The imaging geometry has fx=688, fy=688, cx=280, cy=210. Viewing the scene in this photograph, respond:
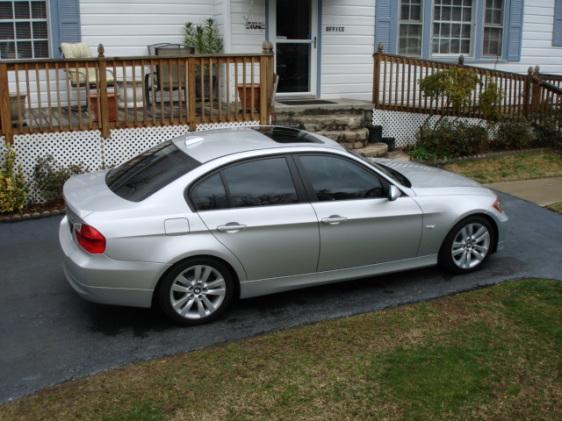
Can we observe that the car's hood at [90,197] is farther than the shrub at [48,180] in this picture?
No

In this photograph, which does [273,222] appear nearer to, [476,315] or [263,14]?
[476,315]

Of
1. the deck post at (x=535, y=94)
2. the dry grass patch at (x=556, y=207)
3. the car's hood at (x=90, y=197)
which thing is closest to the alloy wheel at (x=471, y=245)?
the dry grass patch at (x=556, y=207)

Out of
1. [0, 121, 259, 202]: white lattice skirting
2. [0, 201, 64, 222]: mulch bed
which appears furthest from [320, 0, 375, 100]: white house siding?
[0, 201, 64, 222]: mulch bed

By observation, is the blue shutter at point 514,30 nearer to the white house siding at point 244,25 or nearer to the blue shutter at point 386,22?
the blue shutter at point 386,22

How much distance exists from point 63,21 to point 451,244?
836 centimetres

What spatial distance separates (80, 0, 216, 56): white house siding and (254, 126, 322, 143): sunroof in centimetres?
653

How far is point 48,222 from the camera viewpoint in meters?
8.65

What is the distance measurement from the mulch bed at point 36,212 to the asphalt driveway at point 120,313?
0.97 meters

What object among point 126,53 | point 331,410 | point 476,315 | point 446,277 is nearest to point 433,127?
point 126,53

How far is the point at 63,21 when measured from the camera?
11836 millimetres

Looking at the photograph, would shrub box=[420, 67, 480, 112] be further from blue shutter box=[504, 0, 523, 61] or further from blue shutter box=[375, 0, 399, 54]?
blue shutter box=[504, 0, 523, 61]

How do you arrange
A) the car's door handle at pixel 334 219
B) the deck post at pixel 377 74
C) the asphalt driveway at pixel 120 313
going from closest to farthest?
the asphalt driveway at pixel 120 313 → the car's door handle at pixel 334 219 → the deck post at pixel 377 74

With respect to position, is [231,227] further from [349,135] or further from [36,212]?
[349,135]

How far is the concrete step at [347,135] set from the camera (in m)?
11.8
